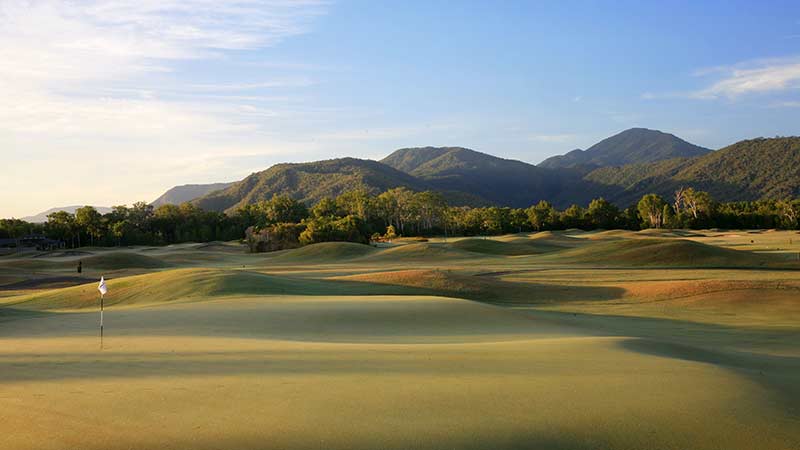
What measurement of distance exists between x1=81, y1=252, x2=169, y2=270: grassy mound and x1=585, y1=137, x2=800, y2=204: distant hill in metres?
119

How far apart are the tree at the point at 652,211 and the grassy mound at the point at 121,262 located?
240 ft

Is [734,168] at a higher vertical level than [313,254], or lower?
higher

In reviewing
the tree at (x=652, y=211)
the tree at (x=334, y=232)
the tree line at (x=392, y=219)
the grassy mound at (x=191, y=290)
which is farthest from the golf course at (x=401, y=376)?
the tree at (x=652, y=211)

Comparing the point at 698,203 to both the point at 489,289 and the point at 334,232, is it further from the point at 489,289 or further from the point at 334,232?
the point at 489,289

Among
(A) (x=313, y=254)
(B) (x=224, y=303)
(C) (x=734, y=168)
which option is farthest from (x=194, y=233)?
(C) (x=734, y=168)

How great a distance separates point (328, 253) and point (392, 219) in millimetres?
54789

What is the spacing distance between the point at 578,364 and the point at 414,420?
3.43 m

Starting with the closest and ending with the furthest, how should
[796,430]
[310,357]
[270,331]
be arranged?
[796,430] → [310,357] → [270,331]

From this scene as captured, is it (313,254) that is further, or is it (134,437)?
(313,254)

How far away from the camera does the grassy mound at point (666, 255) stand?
36.3 m

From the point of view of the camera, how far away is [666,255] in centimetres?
3856

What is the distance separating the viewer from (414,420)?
577 cm

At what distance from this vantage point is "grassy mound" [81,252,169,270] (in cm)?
4850

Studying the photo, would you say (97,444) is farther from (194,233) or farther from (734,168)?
(734,168)
